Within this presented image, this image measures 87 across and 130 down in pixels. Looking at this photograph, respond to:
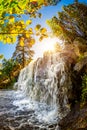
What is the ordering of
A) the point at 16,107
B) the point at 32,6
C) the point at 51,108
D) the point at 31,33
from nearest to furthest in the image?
the point at 31,33
the point at 32,6
the point at 51,108
the point at 16,107

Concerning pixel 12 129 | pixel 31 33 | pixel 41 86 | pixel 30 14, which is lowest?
pixel 12 129

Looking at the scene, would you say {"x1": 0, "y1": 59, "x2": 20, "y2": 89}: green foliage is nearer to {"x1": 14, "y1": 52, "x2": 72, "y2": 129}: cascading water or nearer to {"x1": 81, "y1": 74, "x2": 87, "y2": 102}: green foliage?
{"x1": 14, "y1": 52, "x2": 72, "y2": 129}: cascading water

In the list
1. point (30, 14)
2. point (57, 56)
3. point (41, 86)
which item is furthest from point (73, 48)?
point (30, 14)

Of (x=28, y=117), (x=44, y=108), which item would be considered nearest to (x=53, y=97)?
(x=44, y=108)

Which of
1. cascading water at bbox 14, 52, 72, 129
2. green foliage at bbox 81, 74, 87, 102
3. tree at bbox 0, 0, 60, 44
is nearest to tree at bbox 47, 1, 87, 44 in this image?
cascading water at bbox 14, 52, 72, 129

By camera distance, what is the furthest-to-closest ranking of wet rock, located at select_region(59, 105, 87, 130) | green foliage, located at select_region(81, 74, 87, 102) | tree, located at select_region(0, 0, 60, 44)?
green foliage, located at select_region(81, 74, 87, 102) → wet rock, located at select_region(59, 105, 87, 130) → tree, located at select_region(0, 0, 60, 44)

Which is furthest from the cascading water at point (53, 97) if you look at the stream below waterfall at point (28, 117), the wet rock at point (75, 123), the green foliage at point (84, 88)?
the wet rock at point (75, 123)

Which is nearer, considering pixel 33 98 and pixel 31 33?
pixel 31 33

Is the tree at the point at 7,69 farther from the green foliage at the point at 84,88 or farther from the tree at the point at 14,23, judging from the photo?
the tree at the point at 14,23

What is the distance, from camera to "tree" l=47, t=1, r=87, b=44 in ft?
69.1

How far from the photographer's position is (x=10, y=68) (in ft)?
114

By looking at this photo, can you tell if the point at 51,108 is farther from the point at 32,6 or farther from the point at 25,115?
the point at 32,6

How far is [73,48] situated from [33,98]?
608 cm

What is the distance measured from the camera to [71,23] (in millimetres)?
21922
